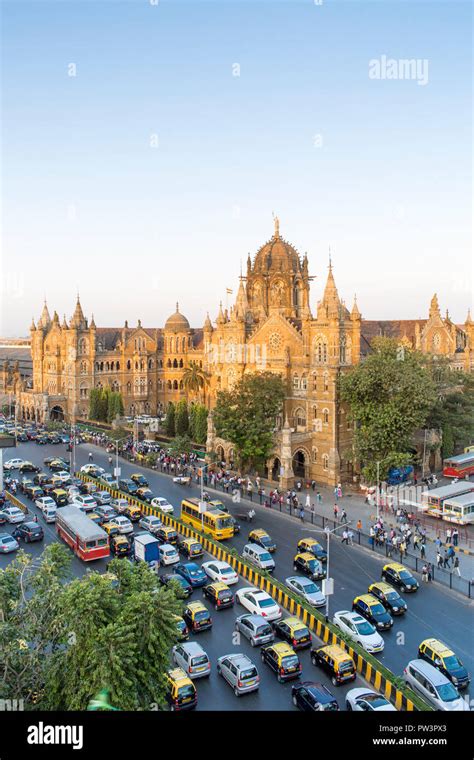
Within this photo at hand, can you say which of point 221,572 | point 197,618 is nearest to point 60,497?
point 221,572

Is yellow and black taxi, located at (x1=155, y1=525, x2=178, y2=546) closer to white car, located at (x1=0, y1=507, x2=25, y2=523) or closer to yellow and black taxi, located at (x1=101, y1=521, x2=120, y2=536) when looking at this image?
yellow and black taxi, located at (x1=101, y1=521, x2=120, y2=536)

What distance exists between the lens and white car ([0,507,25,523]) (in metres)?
45.1

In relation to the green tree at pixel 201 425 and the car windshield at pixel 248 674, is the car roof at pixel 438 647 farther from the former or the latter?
the green tree at pixel 201 425

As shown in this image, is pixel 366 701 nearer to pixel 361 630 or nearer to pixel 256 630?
pixel 361 630

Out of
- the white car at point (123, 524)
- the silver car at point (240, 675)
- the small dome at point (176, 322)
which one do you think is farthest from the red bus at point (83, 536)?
the small dome at point (176, 322)

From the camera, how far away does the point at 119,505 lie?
154 ft

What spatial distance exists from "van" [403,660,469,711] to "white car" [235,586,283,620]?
744cm

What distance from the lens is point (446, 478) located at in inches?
2297

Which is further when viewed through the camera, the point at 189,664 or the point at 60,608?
the point at 189,664

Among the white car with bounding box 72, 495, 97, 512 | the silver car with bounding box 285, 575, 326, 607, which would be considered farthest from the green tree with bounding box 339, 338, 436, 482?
the white car with bounding box 72, 495, 97, 512
